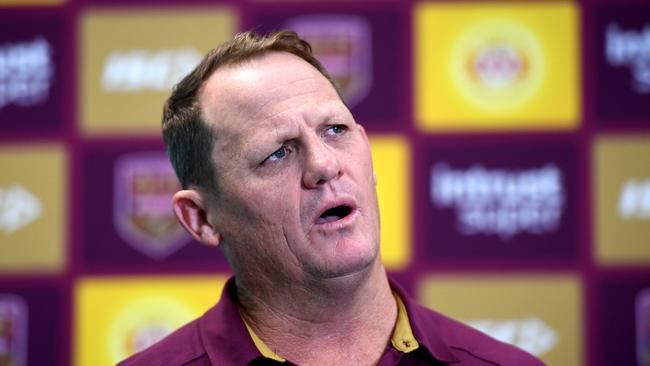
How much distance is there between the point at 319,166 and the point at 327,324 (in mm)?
283

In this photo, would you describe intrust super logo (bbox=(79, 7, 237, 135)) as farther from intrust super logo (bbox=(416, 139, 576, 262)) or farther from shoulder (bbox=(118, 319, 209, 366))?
shoulder (bbox=(118, 319, 209, 366))

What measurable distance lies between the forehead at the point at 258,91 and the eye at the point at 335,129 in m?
0.05

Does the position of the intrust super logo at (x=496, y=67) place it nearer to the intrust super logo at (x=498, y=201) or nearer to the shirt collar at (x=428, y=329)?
the intrust super logo at (x=498, y=201)

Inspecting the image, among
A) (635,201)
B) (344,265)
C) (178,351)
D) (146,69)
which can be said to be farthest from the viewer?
(146,69)

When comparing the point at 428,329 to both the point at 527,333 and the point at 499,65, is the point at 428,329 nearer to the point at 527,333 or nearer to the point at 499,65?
the point at 527,333

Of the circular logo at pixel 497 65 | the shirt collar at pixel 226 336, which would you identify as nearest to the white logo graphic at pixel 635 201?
the circular logo at pixel 497 65

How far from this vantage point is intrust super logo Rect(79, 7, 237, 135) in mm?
2756

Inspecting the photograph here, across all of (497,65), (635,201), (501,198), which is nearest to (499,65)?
(497,65)

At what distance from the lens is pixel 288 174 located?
1.40 m

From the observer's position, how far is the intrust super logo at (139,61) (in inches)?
108

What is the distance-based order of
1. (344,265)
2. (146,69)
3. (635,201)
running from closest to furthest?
(344,265) → (635,201) → (146,69)

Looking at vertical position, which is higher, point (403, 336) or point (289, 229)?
point (289, 229)

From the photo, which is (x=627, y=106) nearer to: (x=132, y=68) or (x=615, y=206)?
(x=615, y=206)

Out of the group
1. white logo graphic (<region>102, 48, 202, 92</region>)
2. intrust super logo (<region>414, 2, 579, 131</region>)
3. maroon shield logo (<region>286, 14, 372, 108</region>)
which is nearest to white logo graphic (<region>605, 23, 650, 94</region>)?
intrust super logo (<region>414, 2, 579, 131</region>)
